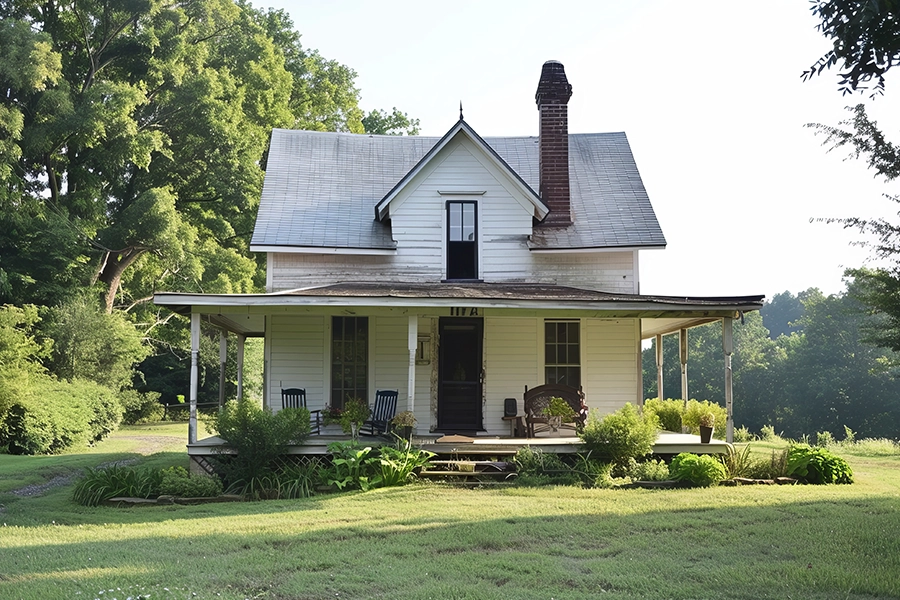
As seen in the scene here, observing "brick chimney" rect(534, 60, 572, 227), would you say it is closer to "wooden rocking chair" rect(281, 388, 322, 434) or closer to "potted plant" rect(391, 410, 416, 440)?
"potted plant" rect(391, 410, 416, 440)

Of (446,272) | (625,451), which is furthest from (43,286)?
(625,451)

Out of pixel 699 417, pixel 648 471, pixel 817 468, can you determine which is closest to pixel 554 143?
pixel 699 417

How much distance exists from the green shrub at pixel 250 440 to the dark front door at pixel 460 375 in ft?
13.5

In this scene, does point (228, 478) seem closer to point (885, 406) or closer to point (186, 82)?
point (186, 82)

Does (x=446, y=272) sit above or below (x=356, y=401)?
above

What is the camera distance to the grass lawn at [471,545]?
23.5 ft

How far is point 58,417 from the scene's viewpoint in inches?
859

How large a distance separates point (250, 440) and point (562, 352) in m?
6.79

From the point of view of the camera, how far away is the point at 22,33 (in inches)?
1071

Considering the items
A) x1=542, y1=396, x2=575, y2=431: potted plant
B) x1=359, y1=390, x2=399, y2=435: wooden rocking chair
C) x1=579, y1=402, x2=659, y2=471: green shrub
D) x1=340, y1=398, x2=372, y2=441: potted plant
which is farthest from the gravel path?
x1=579, y1=402, x2=659, y2=471: green shrub

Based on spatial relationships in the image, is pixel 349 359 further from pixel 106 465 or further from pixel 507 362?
pixel 106 465

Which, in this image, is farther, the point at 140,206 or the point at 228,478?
the point at 140,206

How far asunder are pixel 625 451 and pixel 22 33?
79.6 ft

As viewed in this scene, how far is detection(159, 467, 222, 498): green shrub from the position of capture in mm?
12656
